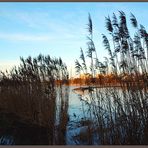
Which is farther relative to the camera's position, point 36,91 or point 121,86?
point 36,91

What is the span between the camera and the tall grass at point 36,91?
3.58 meters

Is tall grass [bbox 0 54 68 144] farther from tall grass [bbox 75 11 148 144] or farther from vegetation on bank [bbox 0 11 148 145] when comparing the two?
tall grass [bbox 75 11 148 144]

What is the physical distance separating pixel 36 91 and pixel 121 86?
0.97 m

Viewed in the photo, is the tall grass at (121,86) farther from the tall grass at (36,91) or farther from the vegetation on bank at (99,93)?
the tall grass at (36,91)

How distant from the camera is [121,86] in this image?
3322 mm

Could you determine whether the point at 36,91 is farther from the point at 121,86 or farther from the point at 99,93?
the point at 121,86

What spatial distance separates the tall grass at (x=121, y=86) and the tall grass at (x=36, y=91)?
1.09 ft

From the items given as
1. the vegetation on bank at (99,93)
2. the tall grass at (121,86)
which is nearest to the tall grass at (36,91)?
the vegetation on bank at (99,93)

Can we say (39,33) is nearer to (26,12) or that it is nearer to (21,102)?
(26,12)

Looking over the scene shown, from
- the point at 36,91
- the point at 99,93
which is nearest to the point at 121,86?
the point at 99,93

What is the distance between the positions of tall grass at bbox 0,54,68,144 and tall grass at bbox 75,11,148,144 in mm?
331

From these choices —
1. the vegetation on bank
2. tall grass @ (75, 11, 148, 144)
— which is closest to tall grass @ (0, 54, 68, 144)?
the vegetation on bank

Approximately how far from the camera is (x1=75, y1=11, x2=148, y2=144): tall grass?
3162 millimetres

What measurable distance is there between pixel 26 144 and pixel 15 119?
439 mm
